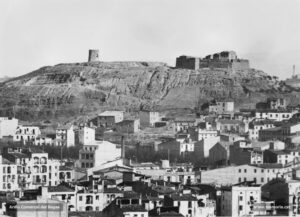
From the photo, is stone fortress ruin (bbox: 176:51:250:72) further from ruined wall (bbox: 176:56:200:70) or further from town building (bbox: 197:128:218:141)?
town building (bbox: 197:128:218:141)

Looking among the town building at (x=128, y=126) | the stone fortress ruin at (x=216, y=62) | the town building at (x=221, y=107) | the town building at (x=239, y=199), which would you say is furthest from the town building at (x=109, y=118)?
the town building at (x=239, y=199)

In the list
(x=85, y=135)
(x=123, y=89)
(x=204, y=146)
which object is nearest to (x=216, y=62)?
(x=123, y=89)

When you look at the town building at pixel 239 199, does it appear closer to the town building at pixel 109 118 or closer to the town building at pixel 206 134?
the town building at pixel 206 134

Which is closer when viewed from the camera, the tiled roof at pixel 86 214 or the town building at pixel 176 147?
the tiled roof at pixel 86 214

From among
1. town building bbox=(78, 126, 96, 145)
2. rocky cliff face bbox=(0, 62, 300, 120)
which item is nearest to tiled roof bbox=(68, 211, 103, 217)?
town building bbox=(78, 126, 96, 145)

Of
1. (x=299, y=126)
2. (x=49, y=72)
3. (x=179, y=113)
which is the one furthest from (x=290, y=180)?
(x=49, y=72)

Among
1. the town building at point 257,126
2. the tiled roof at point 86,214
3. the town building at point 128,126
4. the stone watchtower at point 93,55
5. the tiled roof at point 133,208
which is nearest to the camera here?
the tiled roof at point 86,214
